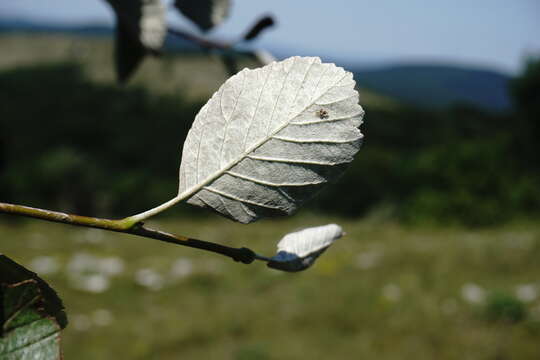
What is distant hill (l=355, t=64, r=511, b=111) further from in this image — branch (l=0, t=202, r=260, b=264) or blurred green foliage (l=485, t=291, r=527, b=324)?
branch (l=0, t=202, r=260, b=264)

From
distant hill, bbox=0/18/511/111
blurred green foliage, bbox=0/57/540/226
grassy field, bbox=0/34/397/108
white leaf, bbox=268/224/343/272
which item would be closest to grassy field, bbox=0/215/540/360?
white leaf, bbox=268/224/343/272

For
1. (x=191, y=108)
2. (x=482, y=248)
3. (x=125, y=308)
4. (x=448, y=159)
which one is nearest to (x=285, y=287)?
(x=125, y=308)

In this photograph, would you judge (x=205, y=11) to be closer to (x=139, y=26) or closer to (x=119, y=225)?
(x=139, y=26)

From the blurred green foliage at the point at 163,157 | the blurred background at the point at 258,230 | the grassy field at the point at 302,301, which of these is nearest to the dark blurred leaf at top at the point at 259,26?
the blurred background at the point at 258,230

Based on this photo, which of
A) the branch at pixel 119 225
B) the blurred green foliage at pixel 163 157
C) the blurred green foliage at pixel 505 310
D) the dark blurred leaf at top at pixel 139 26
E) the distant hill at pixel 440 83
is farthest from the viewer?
the distant hill at pixel 440 83

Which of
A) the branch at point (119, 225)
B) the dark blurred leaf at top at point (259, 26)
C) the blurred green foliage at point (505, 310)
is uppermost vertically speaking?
the dark blurred leaf at top at point (259, 26)

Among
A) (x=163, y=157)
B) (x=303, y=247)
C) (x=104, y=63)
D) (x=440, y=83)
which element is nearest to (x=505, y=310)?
(x=303, y=247)

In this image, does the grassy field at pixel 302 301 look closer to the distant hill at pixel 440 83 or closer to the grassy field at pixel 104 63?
the grassy field at pixel 104 63
